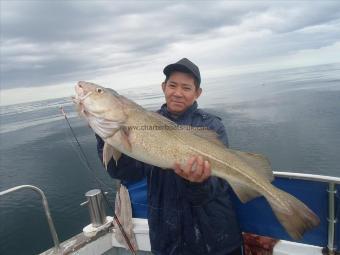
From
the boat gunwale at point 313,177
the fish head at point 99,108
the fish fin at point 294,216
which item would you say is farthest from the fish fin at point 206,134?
the boat gunwale at point 313,177

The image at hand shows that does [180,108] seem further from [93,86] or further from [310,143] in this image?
[310,143]

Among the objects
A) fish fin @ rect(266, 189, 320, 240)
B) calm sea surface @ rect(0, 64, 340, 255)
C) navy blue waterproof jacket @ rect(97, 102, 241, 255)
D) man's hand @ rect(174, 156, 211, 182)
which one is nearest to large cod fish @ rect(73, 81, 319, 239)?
fish fin @ rect(266, 189, 320, 240)

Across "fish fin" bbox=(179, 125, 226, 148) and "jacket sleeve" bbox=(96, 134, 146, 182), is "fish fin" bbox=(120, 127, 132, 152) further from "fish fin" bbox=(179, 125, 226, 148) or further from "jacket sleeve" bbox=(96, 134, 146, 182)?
"fish fin" bbox=(179, 125, 226, 148)

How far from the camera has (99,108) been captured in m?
3.75

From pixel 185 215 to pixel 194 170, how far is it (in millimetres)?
676

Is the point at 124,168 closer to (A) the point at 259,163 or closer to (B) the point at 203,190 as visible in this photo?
(B) the point at 203,190

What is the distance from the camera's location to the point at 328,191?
4445 mm

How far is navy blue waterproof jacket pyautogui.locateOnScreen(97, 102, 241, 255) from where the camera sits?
3814 millimetres

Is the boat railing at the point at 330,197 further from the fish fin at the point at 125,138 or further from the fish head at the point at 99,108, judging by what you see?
the fish head at the point at 99,108

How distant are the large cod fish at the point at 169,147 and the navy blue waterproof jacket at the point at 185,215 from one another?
9.5 inches

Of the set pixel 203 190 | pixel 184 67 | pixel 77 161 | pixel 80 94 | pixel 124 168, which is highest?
pixel 184 67

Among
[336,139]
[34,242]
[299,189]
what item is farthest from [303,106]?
[299,189]

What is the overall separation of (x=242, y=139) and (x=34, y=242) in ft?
69.3

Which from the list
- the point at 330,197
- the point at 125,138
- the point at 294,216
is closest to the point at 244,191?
the point at 294,216
